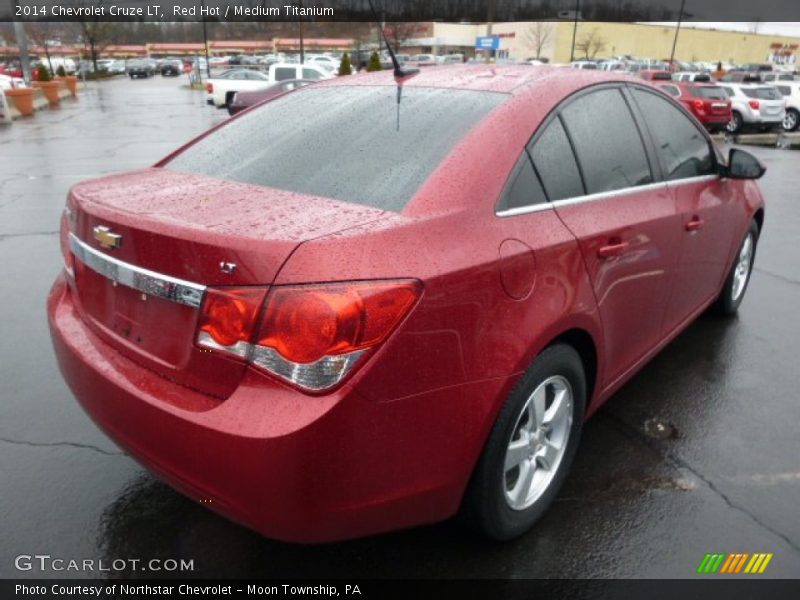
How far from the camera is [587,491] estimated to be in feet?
9.14

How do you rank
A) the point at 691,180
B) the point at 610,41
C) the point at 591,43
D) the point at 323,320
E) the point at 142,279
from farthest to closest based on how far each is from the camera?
the point at 610,41 → the point at 591,43 → the point at 691,180 → the point at 142,279 → the point at 323,320

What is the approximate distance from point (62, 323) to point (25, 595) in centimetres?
93

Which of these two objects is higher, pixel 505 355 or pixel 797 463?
pixel 505 355

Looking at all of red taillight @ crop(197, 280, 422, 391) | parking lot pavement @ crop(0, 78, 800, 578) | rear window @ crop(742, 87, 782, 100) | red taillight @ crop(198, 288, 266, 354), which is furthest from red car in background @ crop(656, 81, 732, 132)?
red taillight @ crop(198, 288, 266, 354)

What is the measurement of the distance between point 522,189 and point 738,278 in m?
3.16

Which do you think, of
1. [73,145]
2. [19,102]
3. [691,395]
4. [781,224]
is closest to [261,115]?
[691,395]

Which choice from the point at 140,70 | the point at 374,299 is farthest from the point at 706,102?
the point at 140,70

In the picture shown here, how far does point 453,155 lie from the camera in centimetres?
225

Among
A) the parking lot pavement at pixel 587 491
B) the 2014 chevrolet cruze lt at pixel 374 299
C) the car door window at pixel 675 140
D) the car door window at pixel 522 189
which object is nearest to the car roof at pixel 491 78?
the 2014 chevrolet cruze lt at pixel 374 299

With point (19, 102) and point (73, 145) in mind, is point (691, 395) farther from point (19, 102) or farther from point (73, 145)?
point (19, 102)

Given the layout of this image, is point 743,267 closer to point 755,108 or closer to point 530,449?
point 530,449

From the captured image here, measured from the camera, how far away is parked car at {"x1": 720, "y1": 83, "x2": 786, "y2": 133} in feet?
66.4

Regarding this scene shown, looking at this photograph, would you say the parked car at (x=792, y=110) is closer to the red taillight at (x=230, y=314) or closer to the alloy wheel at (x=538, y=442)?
the alloy wheel at (x=538, y=442)

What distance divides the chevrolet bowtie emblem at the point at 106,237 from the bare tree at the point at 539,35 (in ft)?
288
